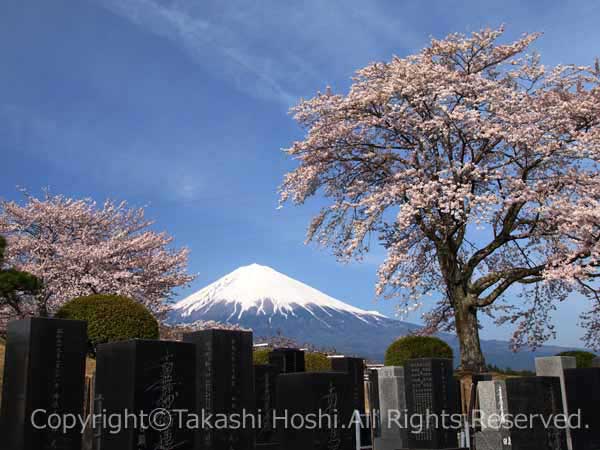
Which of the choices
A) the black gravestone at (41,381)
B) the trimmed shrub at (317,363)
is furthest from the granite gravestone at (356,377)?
the black gravestone at (41,381)

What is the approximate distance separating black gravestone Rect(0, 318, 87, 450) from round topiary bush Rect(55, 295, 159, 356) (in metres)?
6.65

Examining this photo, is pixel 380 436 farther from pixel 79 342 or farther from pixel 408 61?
pixel 408 61

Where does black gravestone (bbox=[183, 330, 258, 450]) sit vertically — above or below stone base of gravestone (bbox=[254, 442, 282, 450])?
above

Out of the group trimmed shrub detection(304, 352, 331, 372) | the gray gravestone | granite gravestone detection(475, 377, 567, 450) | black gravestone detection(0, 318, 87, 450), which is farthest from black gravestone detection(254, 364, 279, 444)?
trimmed shrub detection(304, 352, 331, 372)

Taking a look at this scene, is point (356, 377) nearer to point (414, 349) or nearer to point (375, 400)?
point (375, 400)

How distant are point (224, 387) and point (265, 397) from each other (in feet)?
12.5

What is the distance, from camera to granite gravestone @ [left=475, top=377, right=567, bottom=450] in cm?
1206

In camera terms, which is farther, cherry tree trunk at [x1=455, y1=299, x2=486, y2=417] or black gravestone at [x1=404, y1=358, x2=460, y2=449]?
cherry tree trunk at [x1=455, y1=299, x2=486, y2=417]

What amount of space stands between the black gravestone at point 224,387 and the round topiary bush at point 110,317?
740 cm

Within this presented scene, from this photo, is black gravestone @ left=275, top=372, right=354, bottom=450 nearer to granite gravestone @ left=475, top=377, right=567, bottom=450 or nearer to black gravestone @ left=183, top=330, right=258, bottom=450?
black gravestone @ left=183, top=330, right=258, bottom=450

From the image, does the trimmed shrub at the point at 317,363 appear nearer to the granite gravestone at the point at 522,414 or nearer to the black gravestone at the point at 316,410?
the granite gravestone at the point at 522,414

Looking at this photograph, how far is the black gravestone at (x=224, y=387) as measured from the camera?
9.70m

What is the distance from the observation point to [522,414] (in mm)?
12125

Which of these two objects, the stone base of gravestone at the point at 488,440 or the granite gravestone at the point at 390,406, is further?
the granite gravestone at the point at 390,406
